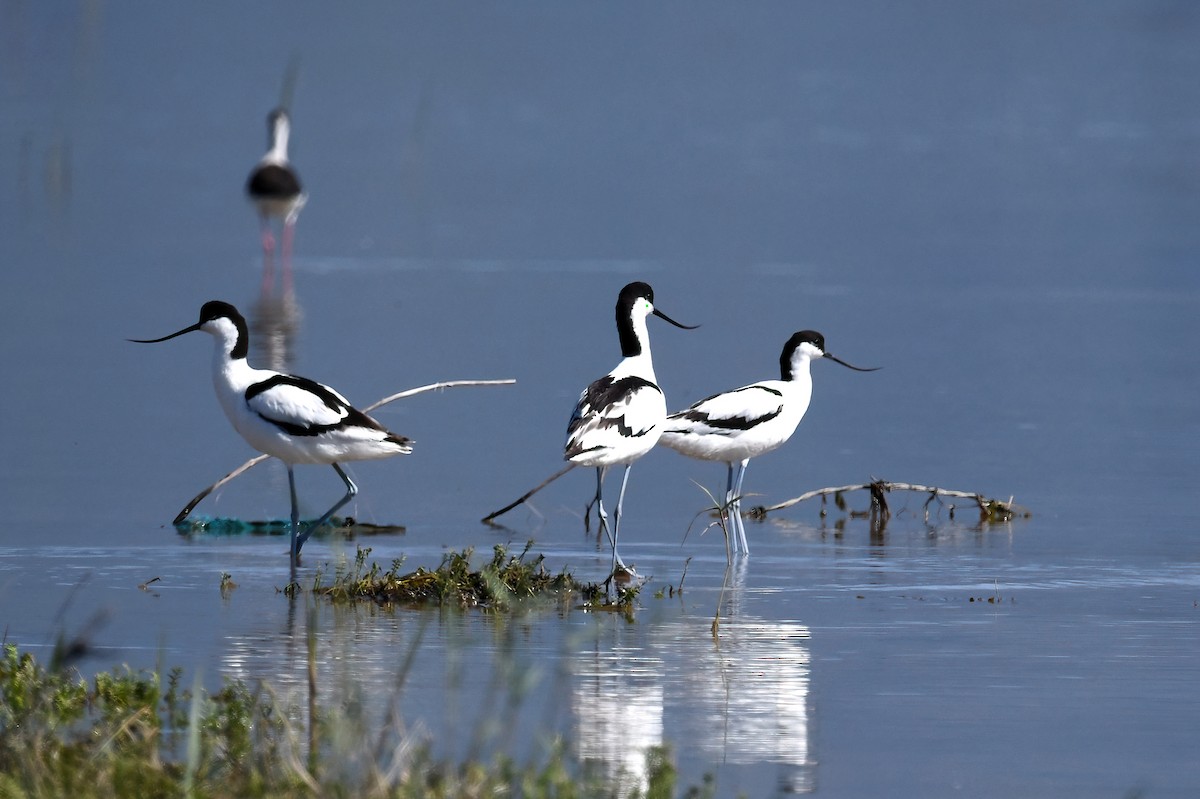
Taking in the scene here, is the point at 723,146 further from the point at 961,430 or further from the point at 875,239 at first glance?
the point at 961,430

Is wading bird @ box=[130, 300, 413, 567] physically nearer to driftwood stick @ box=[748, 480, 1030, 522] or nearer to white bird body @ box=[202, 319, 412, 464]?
white bird body @ box=[202, 319, 412, 464]

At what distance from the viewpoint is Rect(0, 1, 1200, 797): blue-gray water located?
671 centimetres

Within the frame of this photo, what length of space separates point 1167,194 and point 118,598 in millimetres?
26409

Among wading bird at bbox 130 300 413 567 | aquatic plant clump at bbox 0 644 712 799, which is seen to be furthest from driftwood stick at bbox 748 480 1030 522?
aquatic plant clump at bbox 0 644 712 799

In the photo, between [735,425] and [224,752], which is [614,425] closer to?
[735,425]

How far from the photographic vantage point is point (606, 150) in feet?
136

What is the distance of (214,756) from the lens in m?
5.53

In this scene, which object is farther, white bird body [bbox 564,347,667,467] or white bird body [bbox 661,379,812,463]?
white bird body [bbox 661,379,812,463]

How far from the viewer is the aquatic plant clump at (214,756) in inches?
192

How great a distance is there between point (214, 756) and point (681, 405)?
8806 millimetres

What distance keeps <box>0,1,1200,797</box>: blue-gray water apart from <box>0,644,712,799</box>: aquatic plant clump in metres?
0.22

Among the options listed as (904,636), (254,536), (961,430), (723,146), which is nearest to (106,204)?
(723,146)

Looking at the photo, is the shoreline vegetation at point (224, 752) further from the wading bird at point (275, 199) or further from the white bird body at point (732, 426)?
the wading bird at point (275, 199)

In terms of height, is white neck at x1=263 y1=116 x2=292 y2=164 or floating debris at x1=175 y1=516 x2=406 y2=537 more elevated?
white neck at x1=263 y1=116 x2=292 y2=164
